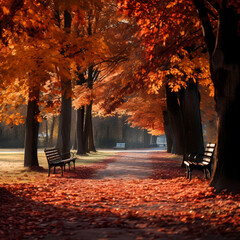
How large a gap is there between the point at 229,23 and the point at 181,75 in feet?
24.0

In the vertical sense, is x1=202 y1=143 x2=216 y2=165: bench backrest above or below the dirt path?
above

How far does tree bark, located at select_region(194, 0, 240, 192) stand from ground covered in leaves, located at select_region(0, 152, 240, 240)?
1.93 ft

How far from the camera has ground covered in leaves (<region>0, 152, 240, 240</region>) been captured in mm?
5367

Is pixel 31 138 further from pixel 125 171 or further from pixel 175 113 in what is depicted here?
pixel 175 113

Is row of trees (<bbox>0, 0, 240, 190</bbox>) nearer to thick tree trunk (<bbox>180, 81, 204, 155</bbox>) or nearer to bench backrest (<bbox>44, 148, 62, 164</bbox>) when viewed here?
thick tree trunk (<bbox>180, 81, 204, 155</bbox>)

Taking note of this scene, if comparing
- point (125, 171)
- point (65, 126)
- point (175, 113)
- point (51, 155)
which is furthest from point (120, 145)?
point (51, 155)

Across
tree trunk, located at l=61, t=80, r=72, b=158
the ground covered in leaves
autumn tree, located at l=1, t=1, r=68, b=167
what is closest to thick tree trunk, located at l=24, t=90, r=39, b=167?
autumn tree, located at l=1, t=1, r=68, b=167

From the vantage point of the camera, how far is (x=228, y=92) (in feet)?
28.3

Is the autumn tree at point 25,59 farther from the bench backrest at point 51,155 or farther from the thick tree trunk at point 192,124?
the thick tree trunk at point 192,124

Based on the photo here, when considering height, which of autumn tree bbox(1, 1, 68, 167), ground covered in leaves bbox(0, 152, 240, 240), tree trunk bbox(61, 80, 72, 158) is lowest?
ground covered in leaves bbox(0, 152, 240, 240)

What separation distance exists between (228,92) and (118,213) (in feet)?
12.9

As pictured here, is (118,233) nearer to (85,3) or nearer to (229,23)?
(85,3)

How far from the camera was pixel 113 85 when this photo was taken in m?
19.8

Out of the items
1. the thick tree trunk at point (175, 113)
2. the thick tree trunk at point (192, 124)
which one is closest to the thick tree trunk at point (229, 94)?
the thick tree trunk at point (192, 124)
